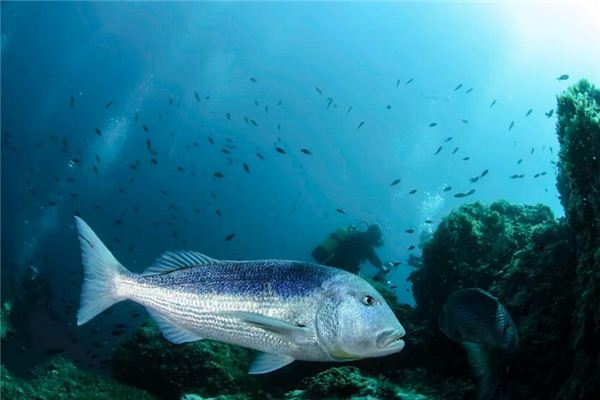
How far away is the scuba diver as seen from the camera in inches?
655

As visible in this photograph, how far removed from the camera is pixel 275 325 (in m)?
1.89

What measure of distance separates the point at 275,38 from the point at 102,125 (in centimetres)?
4456

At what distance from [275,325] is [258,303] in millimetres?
252

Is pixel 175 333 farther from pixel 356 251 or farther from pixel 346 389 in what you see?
pixel 356 251

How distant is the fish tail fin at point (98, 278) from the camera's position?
7.94 ft

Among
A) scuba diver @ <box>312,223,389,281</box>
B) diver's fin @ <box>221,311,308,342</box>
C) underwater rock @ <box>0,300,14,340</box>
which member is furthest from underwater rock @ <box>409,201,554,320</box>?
underwater rock @ <box>0,300,14,340</box>

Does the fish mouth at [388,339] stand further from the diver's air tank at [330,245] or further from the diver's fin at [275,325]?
the diver's air tank at [330,245]

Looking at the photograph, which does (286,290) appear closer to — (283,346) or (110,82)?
(283,346)

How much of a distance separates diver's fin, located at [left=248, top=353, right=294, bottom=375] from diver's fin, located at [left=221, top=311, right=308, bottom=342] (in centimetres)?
19

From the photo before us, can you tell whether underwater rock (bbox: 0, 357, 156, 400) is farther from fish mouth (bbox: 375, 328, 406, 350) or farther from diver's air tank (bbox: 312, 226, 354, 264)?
diver's air tank (bbox: 312, 226, 354, 264)

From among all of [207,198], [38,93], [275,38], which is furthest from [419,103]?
[38,93]

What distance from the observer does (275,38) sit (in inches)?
3246

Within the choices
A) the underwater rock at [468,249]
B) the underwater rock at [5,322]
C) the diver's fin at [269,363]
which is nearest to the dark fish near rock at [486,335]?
the diver's fin at [269,363]

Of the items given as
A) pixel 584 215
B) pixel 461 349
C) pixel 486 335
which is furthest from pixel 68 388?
pixel 584 215
